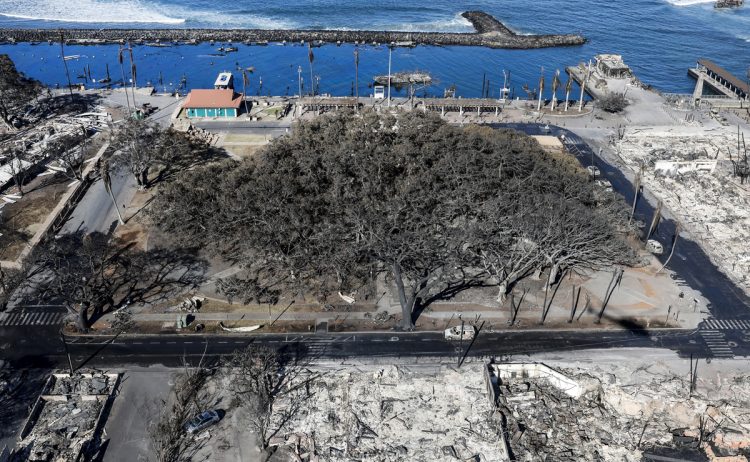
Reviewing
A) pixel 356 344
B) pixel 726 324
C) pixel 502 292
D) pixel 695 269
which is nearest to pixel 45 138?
pixel 356 344

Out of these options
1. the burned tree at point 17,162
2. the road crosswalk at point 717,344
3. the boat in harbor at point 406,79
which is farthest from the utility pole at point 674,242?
the burned tree at point 17,162

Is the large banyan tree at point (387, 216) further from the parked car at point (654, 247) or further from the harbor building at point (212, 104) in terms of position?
the harbor building at point (212, 104)

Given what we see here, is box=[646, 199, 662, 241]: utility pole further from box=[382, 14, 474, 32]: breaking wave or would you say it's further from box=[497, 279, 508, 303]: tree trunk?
→ box=[382, 14, 474, 32]: breaking wave

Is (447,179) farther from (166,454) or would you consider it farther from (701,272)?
(166,454)

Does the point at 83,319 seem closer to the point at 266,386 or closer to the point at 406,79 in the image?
the point at 266,386

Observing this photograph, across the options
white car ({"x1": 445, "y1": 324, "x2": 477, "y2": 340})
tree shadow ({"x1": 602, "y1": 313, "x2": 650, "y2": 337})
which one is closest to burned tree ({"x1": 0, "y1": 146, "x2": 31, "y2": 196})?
white car ({"x1": 445, "y1": 324, "x2": 477, "y2": 340})
